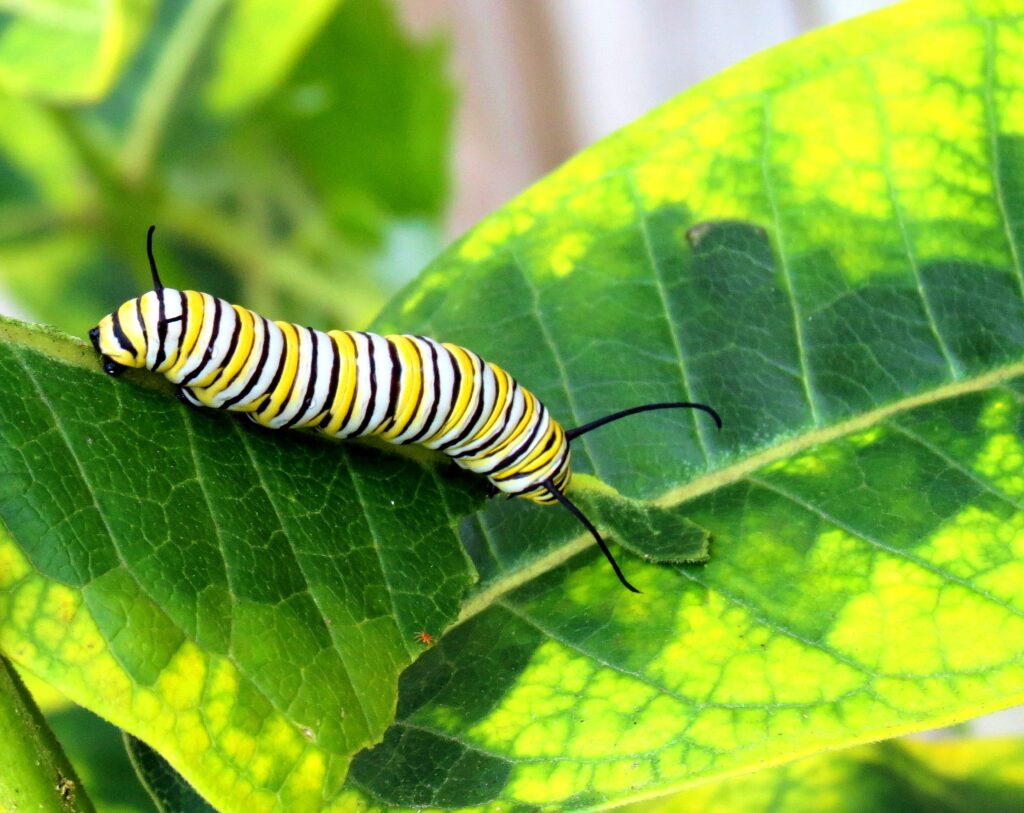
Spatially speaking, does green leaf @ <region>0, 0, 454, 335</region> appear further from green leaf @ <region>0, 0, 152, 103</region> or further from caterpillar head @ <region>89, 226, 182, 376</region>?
caterpillar head @ <region>89, 226, 182, 376</region>

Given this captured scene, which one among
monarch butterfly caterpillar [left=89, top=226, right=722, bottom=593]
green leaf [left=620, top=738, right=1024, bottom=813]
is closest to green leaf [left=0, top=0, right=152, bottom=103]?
monarch butterfly caterpillar [left=89, top=226, right=722, bottom=593]

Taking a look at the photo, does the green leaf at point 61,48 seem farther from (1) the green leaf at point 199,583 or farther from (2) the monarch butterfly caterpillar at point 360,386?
(1) the green leaf at point 199,583

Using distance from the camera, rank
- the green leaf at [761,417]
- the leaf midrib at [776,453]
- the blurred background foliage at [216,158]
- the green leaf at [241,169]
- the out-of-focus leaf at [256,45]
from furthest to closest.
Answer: the green leaf at [241,169] < the out-of-focus leaf at [256,45] < the blurred background foliage at [216,158] < the leaf midrib at [776,453] < the green leaf at [761,417]

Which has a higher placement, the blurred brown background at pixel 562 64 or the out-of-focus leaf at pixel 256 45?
the out-of-focus leaf at pixel 256 45

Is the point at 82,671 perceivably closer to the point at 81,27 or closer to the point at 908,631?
the point at 908,631

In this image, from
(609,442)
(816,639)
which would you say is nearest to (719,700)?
(816,639)

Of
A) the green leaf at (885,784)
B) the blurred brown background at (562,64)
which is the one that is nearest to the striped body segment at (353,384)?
the green leaf at (885,784)

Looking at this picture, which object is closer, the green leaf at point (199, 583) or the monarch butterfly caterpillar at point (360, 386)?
the green leaf at point (199, 583)
